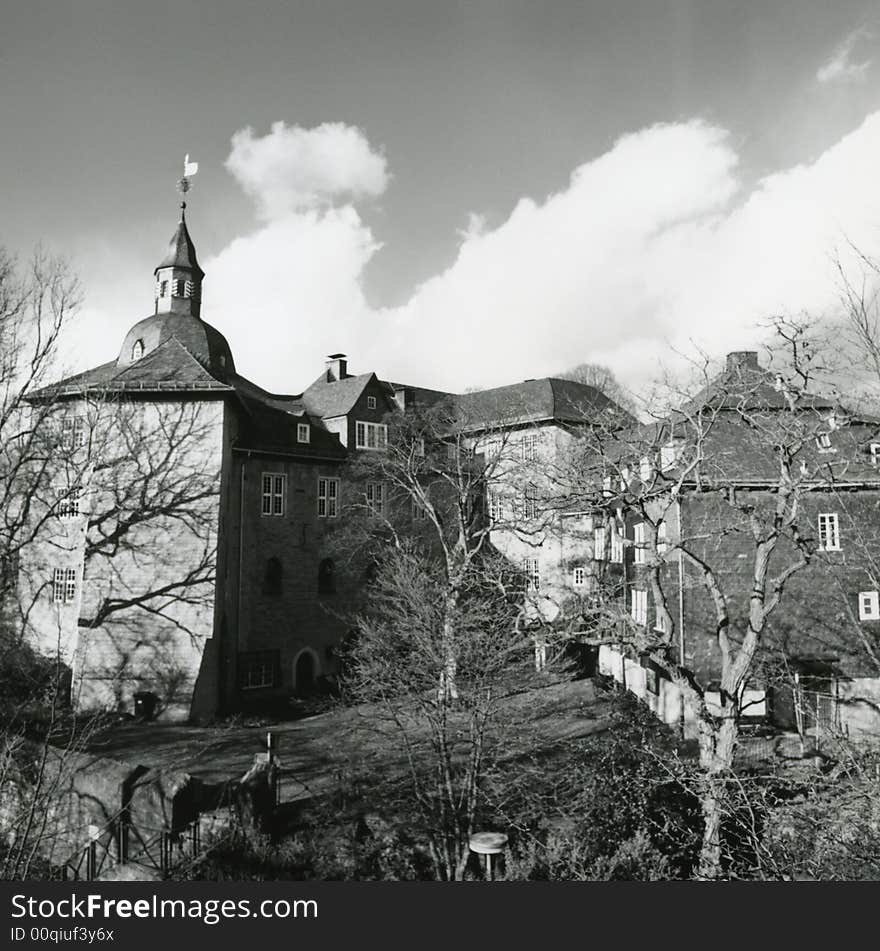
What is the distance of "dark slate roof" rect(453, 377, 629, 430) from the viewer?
→ 3291cm

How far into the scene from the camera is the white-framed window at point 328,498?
31.1 meters

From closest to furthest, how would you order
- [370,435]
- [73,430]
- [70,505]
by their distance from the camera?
[70,505]
[73,430]
[370,435]

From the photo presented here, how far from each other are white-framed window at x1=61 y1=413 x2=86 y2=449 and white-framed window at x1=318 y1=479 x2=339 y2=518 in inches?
367

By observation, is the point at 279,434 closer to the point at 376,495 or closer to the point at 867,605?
Answer: the point at 376,495

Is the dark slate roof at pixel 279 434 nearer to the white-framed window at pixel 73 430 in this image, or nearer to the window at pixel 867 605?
the white-framed window at pixel 73 430

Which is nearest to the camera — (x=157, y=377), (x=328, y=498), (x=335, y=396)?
(x=157, y=377)

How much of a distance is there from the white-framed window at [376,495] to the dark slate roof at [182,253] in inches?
440

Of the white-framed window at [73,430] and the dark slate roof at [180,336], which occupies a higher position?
the dark slate roof at [180,336]

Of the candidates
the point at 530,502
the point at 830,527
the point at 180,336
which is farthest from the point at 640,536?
the point at 180,336

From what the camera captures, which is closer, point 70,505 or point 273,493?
point 70,505

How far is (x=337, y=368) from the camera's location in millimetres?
36062

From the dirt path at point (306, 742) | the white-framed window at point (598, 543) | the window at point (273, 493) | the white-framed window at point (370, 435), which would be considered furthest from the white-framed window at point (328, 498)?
the white-framed window at point (598, 543)

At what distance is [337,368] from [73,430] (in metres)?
14.1

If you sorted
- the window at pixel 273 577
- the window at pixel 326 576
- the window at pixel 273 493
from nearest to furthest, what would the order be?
the window at pixel 273 577, the window at pixel 273 493, the window at pixel 326 576
